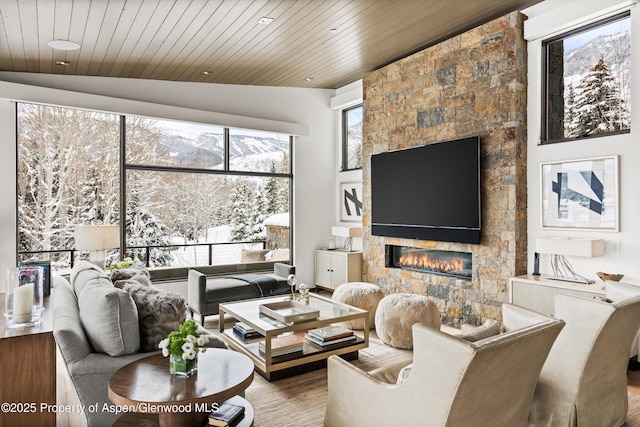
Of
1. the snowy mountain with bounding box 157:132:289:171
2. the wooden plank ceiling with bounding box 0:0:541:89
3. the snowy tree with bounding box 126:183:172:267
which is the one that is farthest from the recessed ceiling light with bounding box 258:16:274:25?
the snowy tree with bounding box 126:183:172:267

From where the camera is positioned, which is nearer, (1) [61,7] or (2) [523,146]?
(1) [61,7]

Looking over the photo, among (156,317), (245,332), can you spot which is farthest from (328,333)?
(156,317)

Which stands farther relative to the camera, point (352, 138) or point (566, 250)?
point (352, 138)

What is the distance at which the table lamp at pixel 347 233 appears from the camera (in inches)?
255

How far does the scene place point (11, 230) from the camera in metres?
4.61

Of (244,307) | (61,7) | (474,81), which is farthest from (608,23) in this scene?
(61,7)

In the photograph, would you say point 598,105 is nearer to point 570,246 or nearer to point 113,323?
point 570,246

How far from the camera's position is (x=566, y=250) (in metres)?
3.72

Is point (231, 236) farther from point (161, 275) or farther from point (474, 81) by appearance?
point (474, 81)

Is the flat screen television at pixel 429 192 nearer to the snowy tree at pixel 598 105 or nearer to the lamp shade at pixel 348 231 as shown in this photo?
the lamp shade at pixel 348 231

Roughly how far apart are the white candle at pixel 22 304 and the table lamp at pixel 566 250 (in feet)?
13.1

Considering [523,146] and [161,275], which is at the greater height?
[523,146]

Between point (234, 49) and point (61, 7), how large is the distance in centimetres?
173

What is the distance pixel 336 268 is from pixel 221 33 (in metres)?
3.76
